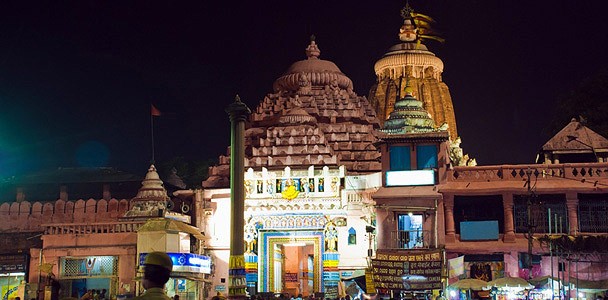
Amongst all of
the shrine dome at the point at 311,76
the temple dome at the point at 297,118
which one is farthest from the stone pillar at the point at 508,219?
the shrine dome at the point at 311,76

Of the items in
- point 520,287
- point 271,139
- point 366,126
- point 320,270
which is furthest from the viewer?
point 366,126

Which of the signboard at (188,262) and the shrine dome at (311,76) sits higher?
the shrine dome at (311,76)

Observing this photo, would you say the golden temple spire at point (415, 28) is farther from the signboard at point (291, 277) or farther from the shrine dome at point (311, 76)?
the signboard at point (291, 277)

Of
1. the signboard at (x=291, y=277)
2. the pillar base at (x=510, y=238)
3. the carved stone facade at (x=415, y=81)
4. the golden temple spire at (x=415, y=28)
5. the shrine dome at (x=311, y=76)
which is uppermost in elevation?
the golden temple spire at (x=415, y=28)

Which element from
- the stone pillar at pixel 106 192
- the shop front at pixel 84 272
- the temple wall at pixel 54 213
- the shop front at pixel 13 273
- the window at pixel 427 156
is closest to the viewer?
the shop front at pixel 84 272

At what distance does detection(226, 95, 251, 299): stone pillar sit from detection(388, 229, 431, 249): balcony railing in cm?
691

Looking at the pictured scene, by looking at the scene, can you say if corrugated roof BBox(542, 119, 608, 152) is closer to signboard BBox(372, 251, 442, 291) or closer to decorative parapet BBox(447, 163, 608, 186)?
decorative parapet BBox(447, 163, 608, 186)

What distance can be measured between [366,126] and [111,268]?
1910 centimetres

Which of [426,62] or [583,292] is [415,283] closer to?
[583,292]

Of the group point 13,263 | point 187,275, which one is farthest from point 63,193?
point 187,275

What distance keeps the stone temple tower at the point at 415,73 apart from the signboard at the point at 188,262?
1293 inches

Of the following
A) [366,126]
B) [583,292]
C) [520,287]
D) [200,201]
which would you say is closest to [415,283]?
[520,287]

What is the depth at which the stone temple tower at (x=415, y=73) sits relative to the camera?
236 ft

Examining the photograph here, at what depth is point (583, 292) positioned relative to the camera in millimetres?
38125
